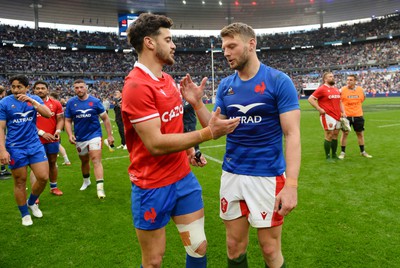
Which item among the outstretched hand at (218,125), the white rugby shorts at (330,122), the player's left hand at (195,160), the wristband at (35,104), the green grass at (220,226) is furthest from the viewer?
the white rugby shorts at (330,122)

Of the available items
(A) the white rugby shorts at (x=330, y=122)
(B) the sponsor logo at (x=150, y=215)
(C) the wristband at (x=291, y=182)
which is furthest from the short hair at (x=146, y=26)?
(A) the white rugby shorts at (x=330, y=122)

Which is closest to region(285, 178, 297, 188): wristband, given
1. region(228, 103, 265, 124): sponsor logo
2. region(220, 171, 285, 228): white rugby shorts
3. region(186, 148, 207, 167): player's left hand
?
region(220, 171, 285, 228): white rugby shorts

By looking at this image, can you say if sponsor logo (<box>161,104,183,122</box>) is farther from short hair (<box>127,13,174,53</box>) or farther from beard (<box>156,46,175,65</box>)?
short hair (<box>127,13,174,53</box>)

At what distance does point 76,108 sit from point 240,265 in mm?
5216

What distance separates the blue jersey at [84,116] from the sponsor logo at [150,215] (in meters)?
4.69

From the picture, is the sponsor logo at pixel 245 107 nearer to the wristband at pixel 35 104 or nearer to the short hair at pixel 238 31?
the short hair at pixel 238 31

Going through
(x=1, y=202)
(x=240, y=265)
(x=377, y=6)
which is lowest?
(x=1, y=202)

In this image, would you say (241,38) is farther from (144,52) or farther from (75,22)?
(75,22)

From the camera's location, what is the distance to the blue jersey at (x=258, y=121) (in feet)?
8.57

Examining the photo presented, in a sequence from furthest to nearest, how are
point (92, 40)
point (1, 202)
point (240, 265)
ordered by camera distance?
1. point (92, 40)
2. point (1, 202)
3. point (240, 265)

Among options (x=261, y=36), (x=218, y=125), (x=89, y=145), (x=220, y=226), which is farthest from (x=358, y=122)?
(x=261, y=36)

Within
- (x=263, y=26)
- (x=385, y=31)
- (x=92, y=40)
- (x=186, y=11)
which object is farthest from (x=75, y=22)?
(x=385, y=31)

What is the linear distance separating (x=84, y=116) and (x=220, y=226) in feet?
12.5

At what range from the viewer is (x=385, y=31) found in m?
58.2
